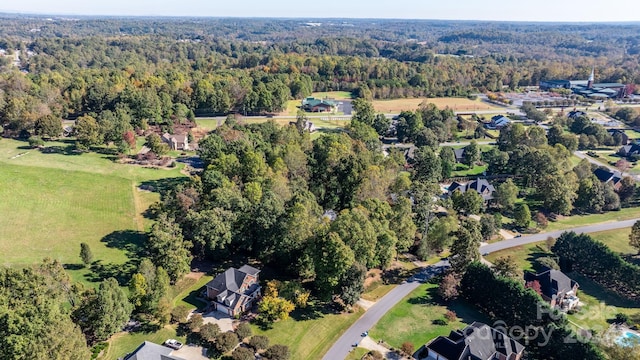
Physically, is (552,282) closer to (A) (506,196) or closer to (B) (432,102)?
(A) (506,196)

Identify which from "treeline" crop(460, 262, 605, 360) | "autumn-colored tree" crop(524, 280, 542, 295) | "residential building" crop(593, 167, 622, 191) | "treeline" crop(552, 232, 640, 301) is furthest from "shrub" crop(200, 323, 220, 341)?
"residential building" crop(593, 167, 622, 191)

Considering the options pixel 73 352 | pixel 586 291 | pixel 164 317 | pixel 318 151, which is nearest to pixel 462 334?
pixel 586 291

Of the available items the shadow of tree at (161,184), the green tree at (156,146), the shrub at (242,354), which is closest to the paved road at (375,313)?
the shrub at (242,354)

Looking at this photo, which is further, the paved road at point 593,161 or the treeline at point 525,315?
the paved road at point 593,161

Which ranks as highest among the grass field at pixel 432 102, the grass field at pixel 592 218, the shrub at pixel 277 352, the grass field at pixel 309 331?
the grass field at pixel 432 102

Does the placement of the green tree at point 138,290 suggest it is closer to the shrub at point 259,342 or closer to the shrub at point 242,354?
the shrub at point 242,354

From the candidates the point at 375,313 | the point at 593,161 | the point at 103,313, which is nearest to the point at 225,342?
the point at 103,313
